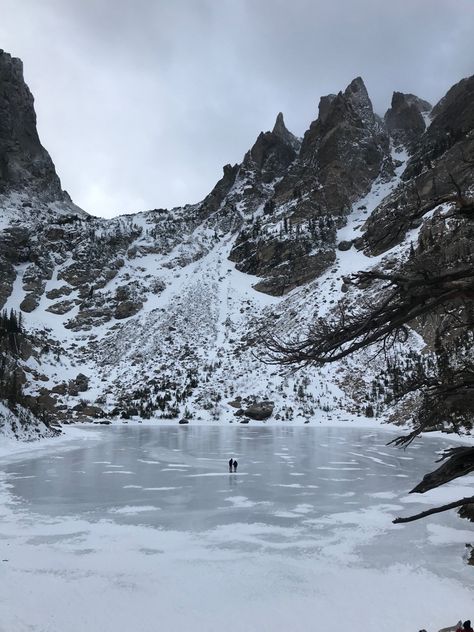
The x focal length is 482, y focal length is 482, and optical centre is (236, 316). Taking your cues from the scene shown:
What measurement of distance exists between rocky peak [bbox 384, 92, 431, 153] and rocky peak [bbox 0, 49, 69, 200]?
9009cm

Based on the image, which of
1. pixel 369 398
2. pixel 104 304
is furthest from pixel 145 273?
pixel 369 398

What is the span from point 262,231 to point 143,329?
34091 millimetres

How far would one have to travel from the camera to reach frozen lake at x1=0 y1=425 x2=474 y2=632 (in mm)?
6598

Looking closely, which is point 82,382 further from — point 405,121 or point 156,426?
point 405,121

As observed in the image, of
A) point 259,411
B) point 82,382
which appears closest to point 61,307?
point 82,382

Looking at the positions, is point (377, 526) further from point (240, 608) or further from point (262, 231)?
point (262, 231)

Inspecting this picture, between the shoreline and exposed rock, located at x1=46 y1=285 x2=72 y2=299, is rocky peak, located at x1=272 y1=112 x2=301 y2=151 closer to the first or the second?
exposed rock, located at x1=46 y1=285 x2=72 y2=299

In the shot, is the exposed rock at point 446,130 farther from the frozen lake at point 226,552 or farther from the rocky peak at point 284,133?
the frozen lake at point 226,552

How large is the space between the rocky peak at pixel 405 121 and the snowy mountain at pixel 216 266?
47cm

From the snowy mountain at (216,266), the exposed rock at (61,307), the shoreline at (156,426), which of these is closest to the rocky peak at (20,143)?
the snowy mountain at (216,266)

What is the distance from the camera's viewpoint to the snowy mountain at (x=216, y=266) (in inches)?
2210

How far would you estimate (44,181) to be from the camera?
121938 mm

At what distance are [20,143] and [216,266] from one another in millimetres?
65305

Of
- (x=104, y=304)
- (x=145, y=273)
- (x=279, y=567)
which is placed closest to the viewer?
(x=279, y=567)
